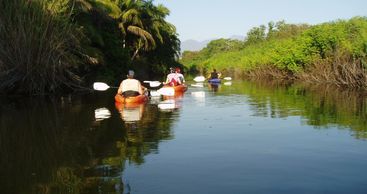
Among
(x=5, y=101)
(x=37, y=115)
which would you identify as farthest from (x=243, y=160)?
(x=5, y=101)

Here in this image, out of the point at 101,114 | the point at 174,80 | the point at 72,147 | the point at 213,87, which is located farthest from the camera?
the point at 213,87

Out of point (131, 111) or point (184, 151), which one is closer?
point (184, 151)

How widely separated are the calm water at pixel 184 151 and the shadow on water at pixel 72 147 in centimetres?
2

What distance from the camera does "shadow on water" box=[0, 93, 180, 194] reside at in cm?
671

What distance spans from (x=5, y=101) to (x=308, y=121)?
13.2 metres

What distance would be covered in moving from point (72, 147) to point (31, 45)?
43.3 feet

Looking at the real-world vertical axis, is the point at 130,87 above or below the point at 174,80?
below

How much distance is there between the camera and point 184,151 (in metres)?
8.89

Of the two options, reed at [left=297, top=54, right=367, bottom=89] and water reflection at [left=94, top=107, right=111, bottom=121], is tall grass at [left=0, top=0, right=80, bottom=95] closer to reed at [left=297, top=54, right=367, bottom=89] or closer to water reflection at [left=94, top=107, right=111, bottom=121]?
water reflection at [left=94, top=107, right=111, bottom=121]

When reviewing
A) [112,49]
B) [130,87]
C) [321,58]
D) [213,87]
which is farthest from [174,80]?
[321,58]

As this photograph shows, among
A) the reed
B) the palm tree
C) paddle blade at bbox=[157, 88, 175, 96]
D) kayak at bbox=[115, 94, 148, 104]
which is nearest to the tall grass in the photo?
paddle blade at bbox=[157, 88, 175, 96]

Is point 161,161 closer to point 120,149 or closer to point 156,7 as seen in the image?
point 120,149

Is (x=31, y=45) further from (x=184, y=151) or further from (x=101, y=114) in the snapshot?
(x=184, y=151)

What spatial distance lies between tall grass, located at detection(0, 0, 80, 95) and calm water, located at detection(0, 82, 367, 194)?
6.04 meters
